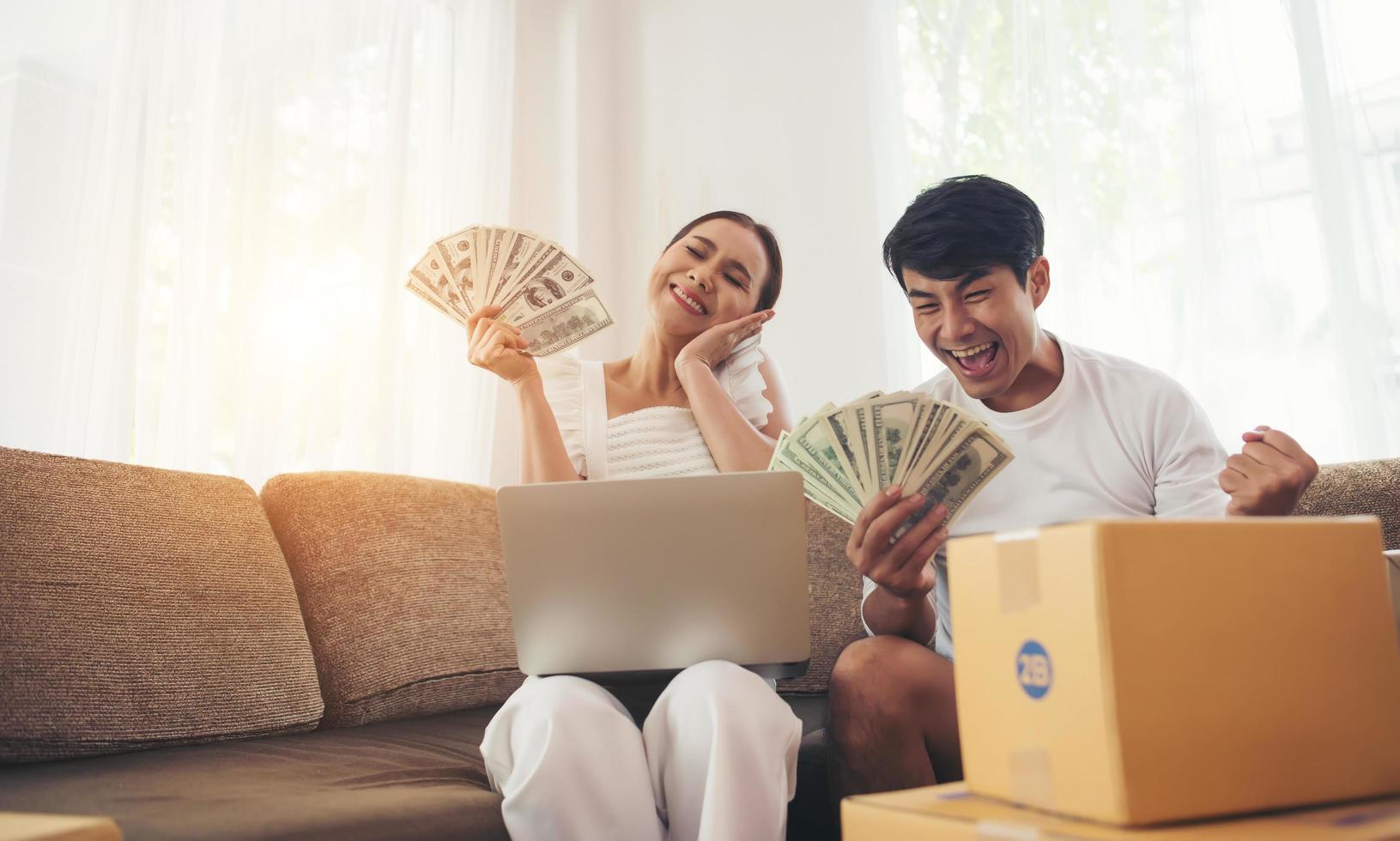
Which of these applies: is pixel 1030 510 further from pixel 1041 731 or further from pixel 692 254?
pixel 692 254

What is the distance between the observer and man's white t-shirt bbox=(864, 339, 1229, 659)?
1412 millimetres

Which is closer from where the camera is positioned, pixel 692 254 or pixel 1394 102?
pixel 692 254

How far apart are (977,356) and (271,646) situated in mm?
1175

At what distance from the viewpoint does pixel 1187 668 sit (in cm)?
71

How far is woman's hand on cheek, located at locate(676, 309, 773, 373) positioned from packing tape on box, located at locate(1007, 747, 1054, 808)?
4.17 feet

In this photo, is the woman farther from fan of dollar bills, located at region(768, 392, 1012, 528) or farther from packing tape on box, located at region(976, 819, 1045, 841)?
packing tape on box, located at region(976, 819, 1045, 841)

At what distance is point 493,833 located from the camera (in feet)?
4.09

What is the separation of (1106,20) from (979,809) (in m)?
2.61

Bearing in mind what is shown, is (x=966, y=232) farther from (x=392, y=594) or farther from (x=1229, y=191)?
(x=1229, y=191)

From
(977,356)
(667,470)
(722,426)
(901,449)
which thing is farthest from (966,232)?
(667,470)

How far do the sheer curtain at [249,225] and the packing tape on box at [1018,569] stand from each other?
7.08 feet

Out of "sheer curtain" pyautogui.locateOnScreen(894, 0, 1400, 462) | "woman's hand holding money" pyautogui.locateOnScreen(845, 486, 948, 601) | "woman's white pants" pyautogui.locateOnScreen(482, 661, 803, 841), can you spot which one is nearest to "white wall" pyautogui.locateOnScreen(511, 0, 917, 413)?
"sheer curtain" pyautogui.locateOnScreen(894, 0, 1400, 462)

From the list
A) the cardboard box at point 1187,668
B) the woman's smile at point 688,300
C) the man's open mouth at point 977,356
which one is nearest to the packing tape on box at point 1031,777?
the cardboard box at point 1187,668

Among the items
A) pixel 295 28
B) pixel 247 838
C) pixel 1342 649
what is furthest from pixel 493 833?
pixel 295 28
